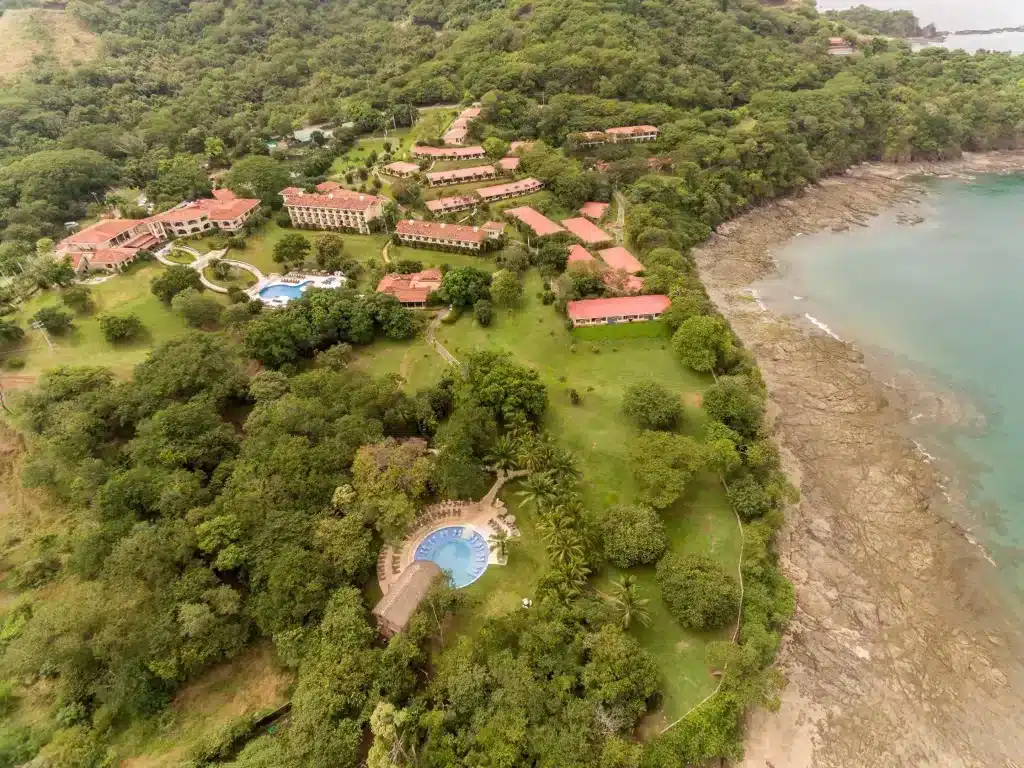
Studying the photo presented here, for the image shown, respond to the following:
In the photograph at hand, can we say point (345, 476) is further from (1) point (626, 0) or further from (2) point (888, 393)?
(1) point (626, 0)

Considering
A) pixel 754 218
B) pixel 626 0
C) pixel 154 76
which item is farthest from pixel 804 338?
pixel 154 76

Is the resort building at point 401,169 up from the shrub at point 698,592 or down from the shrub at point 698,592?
up

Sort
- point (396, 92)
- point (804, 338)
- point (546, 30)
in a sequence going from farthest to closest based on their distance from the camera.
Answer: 1. point (546, 30)
2. point (396, 92)
3. point (804, 338)

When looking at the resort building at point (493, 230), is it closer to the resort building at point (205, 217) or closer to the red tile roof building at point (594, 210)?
the red tile roof building at point (594, 210)

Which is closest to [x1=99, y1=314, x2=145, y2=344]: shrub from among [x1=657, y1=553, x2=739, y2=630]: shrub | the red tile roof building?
[x1=657, y1=553, x2=739, y2=630]: shrub

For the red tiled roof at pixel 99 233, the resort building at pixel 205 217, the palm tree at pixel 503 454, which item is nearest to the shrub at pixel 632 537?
the palm tree at pixel 503 454

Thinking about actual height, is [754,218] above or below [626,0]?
below

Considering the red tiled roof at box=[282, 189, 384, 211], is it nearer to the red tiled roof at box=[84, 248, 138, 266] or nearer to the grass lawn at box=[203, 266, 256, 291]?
the grass lawn at box=[203, 266, 256, 291]
